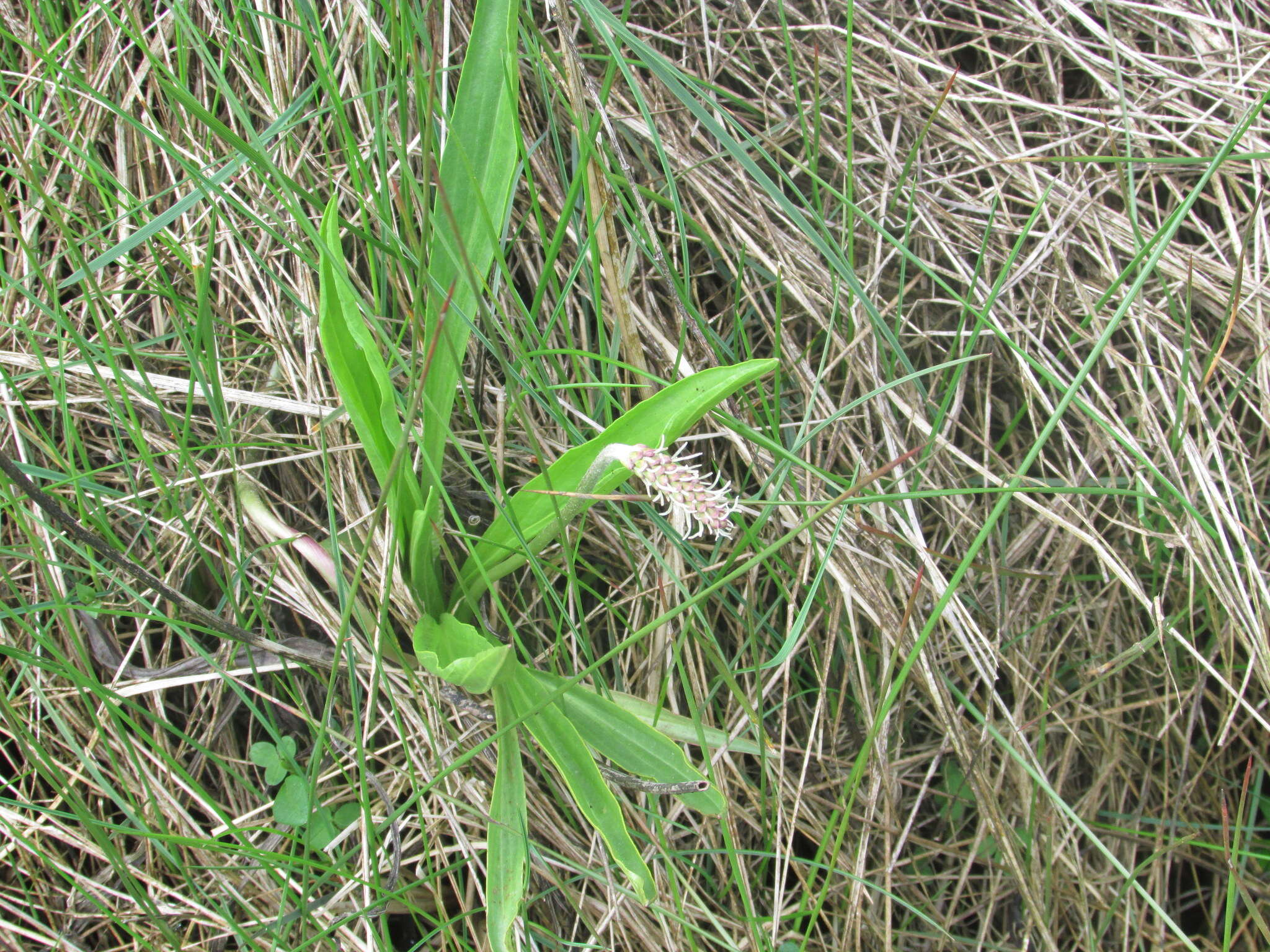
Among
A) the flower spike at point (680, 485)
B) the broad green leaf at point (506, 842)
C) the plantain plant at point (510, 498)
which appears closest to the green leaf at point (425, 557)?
the plantain plant at point (510, 498)

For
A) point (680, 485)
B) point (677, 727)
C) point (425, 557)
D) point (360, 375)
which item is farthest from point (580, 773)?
point (360, 375)

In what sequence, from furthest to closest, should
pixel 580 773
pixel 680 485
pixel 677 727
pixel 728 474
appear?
pixel 728 474 → pixel 677 727 → pixel 580 773 → pixel 680 485

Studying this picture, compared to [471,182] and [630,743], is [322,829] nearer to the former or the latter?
[630,743]

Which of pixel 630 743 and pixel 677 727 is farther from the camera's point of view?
pixel 677 727

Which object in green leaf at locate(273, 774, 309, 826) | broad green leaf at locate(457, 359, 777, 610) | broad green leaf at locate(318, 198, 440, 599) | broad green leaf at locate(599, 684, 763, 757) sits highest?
broad green leaf at locate(318, 198, 440, 599)

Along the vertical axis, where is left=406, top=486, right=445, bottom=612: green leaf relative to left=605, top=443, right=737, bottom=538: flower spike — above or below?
below

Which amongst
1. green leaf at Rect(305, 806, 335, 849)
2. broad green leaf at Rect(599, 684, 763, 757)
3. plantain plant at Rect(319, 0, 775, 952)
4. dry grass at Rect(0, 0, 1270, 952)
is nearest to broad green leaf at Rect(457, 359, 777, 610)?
plantain plant at Rect(319, 0, 775, 952)

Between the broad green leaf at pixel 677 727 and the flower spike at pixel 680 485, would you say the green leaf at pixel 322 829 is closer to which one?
the broad green leaf at pixel 677 727

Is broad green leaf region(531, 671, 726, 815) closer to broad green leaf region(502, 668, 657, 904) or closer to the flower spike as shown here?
broad green leaf region(502, 668, 657, 904)
